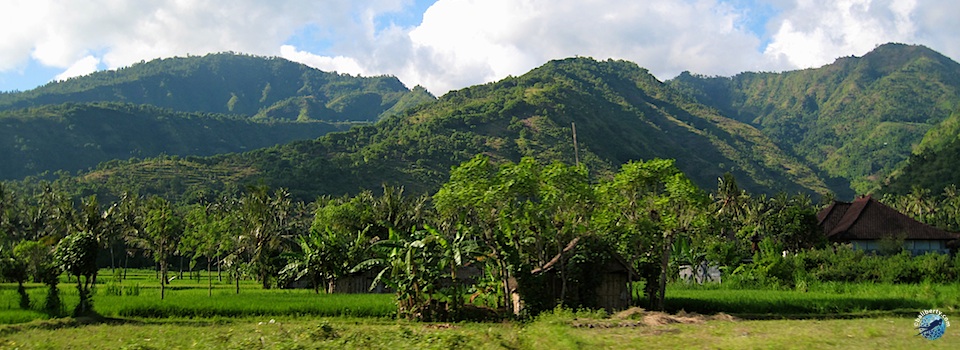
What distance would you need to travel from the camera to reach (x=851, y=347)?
1558 cm

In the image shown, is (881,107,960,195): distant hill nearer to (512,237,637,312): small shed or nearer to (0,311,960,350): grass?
(512,237,637,312): small shed

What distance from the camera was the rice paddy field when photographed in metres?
15.7

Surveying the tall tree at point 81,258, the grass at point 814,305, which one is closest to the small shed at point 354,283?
the tall tree at point 81,258

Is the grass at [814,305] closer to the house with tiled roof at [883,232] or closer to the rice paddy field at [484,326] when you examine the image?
the rice paddy field at [484,326]

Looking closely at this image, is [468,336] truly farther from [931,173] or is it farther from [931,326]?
[931,173]

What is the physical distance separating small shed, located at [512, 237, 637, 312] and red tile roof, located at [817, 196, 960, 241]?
3034cm

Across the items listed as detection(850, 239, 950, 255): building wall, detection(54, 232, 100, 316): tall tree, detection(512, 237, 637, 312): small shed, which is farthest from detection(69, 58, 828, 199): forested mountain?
detection(512, 237, 637, 312): small shed

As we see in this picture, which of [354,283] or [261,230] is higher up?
[261,230]

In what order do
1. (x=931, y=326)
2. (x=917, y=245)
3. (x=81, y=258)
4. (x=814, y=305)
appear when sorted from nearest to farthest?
(x=931, y=326) < (x=81, y=258) < (x=814, y=305) < (x=917, y=245)

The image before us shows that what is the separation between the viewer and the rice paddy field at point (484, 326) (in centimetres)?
1571

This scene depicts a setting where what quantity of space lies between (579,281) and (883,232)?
117 feet

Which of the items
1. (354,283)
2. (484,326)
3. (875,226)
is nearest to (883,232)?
(875,226)

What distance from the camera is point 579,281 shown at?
83.5 feet

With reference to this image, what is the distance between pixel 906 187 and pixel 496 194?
379ft
